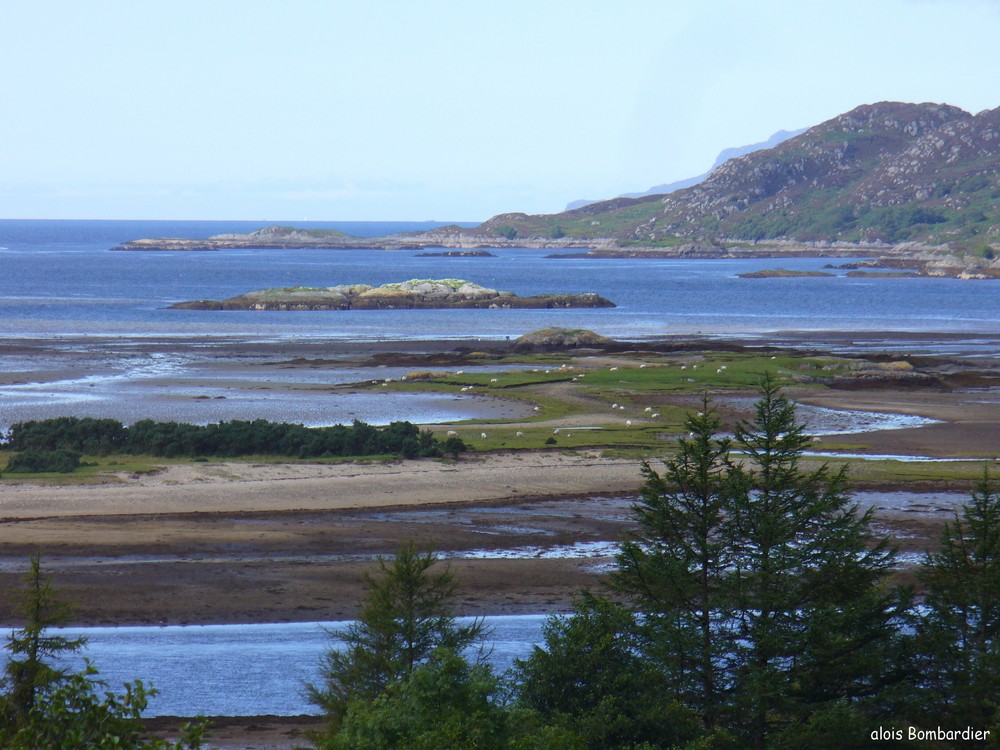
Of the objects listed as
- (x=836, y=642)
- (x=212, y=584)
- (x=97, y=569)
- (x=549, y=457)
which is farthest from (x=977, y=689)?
(x=549, y=457)

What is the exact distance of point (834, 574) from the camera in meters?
14.6

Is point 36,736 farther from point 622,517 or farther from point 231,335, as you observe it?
point 231,335

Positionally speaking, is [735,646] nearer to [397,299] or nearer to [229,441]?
[229,441]

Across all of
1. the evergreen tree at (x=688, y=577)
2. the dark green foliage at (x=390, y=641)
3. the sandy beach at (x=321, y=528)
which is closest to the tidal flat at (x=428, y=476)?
the sandy beach at (x=321, y=528)

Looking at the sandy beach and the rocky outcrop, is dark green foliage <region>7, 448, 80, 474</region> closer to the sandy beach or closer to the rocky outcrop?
the sandy beach

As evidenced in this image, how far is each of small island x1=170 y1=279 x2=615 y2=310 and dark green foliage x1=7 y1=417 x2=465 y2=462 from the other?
233 feet

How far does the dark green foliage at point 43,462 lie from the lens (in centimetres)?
3412

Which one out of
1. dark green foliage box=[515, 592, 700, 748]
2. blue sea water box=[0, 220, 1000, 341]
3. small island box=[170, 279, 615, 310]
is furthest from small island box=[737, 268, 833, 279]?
dark green foliage box=[515, 592, 700, 748]

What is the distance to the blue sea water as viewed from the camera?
3595 inches

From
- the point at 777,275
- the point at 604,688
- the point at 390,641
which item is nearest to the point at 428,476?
the point at 390,641

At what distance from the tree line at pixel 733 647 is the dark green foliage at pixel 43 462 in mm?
21256

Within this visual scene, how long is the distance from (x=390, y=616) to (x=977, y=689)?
727 centimetres

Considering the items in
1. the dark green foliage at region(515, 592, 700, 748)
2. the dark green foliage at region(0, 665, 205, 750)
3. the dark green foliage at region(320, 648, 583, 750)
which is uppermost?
the dark green foliage at region(0, 665, 205, 750)

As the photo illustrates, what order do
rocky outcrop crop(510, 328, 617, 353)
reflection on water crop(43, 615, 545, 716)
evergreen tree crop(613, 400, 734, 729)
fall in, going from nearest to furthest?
1. evergreen tree crop(613, 400, 734, 729)
2. reflection on water crop(43, 615, 545, 716)
3. rocky outcrop crop(510, 328, 617, 353)
